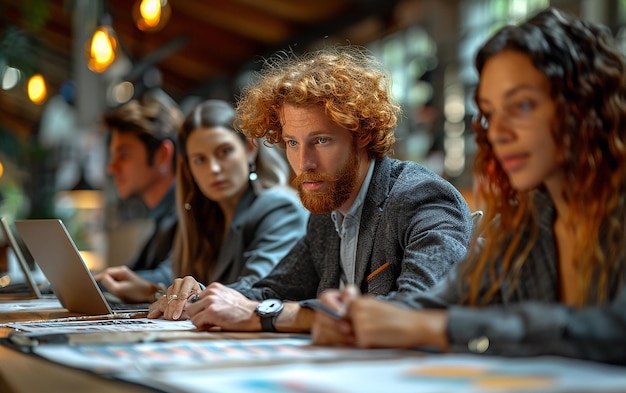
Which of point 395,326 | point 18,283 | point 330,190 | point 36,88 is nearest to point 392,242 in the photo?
point 330,190

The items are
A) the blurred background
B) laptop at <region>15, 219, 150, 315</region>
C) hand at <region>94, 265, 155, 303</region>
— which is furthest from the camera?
the blurred background

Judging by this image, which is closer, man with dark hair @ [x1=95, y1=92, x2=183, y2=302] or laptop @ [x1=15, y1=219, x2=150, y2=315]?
laptop @ [x1=15, y1=219, x2=150, y2=315]

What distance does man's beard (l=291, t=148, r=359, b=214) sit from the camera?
7.62 ft

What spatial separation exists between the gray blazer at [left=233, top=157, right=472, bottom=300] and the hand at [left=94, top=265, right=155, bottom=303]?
0.75 meters

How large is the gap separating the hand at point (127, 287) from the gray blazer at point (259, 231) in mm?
245

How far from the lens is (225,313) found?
6.57ft

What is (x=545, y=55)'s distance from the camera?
150 centimetres

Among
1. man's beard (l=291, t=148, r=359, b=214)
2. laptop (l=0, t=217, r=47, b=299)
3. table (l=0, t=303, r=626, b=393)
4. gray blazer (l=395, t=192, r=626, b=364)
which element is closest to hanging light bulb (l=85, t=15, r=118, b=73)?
laptop (l=0, t=217, r=47, b=299)

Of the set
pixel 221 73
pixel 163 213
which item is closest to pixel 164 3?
pixel 163 213

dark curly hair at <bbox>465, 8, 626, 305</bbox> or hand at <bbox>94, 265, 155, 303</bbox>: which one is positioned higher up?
dark curly hair at <bbox>465, 8, 626, 305</bbox>

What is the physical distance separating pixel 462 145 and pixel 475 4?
169 centimetres

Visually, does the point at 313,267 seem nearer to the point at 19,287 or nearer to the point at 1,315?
the point at 1,315

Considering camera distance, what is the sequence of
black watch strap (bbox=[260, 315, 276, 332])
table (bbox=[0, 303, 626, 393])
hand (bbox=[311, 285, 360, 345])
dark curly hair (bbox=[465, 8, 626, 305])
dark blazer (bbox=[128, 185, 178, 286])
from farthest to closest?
1. dark blazer (bbox=[128, 185, 178, 286])
2. black watch strap (bbox=[260, 315, 276, 332])
3. hand (bbox=[311, 285, 360, 345])
4. dark curly hair (bbox=[465, 8, 626, 305])
5. table (bbox=[0, 303, 626, 393])

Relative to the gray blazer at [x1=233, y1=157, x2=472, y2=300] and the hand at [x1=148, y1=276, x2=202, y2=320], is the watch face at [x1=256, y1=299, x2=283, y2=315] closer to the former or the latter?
the gray blazer at [x1=233, y1=157, x2=472, y2=300]
